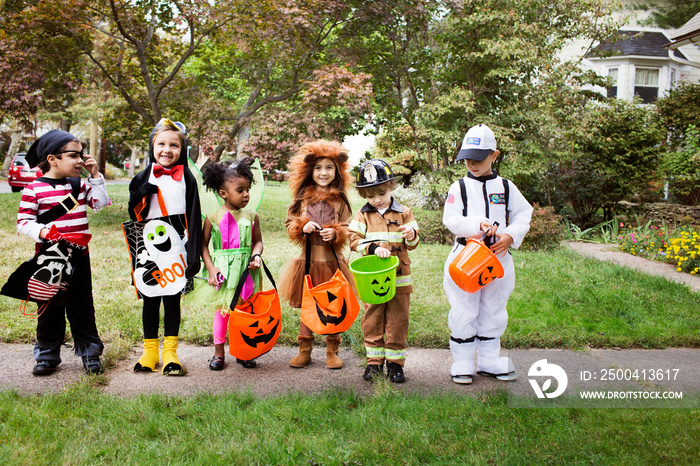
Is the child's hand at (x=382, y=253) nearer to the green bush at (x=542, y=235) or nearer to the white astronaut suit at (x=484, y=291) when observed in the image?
the white astronaut suit at (x=484, y=291)

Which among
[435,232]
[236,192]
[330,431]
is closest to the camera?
[330,431]

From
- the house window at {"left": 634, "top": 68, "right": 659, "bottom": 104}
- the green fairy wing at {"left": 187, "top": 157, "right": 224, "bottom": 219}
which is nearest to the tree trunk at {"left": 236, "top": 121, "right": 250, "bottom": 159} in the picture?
the green fairy wing at {"left": 187, "top": 157, "right": 224, "bottom": 219}

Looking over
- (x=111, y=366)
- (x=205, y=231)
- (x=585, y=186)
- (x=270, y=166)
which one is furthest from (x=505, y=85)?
(x=111, y=366)

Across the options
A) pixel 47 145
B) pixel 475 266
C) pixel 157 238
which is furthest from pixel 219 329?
pixel 475 266

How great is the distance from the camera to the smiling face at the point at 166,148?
3.83 meters

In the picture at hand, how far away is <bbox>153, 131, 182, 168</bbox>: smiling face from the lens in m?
3.83

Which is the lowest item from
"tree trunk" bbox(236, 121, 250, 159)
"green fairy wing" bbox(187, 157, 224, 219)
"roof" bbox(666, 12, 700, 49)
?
"green fairy wing" bbox(187, 157, 224, 219)

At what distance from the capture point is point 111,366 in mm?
4008

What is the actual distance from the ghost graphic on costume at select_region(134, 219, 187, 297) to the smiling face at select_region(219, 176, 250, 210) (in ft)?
1.59

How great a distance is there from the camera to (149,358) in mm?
3912

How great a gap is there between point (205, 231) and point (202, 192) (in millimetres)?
441

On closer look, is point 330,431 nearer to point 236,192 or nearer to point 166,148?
point 236,192

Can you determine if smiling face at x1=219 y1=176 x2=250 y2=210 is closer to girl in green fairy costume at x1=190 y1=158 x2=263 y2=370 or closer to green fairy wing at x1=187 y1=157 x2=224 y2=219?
girl in green fairy costume at x1=190 y1=158 x2=263 y2=370

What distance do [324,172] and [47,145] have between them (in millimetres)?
1954
